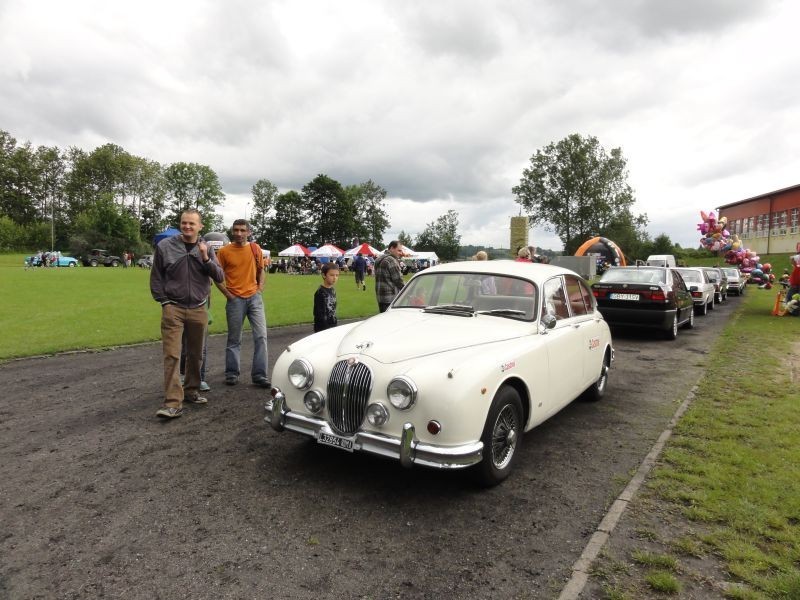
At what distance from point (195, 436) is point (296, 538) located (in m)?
2.13

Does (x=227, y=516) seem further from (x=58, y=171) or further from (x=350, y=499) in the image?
(x=58, y=171)

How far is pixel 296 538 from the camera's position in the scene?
2910mm

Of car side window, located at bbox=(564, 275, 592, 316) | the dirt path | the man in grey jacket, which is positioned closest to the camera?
the dirt path

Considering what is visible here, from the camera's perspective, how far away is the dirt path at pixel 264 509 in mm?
2533

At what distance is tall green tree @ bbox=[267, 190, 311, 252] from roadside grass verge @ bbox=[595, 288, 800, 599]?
3353 inches

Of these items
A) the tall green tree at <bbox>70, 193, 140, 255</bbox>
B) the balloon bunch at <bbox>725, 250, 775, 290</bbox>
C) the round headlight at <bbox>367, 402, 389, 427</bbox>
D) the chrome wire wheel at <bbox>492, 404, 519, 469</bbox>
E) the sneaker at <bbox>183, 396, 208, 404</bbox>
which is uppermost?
the tall green tree at <bbox>70, 193, 140, 255</bbox>

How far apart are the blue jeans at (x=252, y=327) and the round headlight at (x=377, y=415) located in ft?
10.4

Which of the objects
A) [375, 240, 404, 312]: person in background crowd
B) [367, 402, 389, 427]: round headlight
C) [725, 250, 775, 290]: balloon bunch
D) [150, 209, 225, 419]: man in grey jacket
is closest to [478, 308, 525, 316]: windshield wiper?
[367, 402, 389, 427]: round headlight

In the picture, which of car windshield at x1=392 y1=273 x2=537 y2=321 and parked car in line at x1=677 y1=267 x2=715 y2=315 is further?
parked car in line at x1=677 y1=267 x2=715 y2=315

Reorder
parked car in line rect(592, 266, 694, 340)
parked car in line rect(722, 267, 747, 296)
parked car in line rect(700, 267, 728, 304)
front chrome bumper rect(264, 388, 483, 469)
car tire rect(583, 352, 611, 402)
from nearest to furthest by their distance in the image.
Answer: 1. front chrome bumper rect(264, 388, 483, 469)
2. car tire rect(583, 352, 611, 402)
3. parked car in line rect(592, 266, 694, 340)
4. parked car in line rect(700, 267, 728, 304)
5. parked car in line rect(722, 267, 747, 296)

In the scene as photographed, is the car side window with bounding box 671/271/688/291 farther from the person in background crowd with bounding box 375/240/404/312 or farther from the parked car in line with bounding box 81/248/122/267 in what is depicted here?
the parked car in line with bounding box 81/248/122/267

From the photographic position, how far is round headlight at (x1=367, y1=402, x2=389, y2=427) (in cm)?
326

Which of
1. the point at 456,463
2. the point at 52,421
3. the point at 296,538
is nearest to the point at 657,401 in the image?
the point at 456,463

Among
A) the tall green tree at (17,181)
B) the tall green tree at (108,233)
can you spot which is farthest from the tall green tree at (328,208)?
the tall green tree at (17,181)
